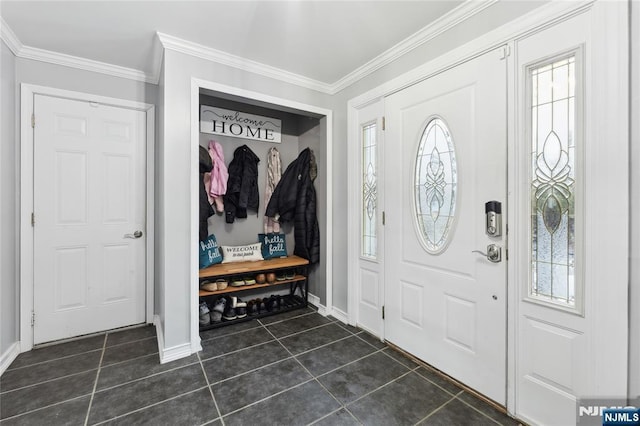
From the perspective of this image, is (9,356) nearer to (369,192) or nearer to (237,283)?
(237,283)

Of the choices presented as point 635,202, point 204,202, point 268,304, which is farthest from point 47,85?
point 635,202

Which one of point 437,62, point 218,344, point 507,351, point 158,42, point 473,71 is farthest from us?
point 218,344

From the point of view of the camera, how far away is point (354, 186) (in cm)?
270

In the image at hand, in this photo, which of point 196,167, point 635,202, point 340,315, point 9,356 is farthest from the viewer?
point 340,315

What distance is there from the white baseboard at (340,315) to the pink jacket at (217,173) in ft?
5.66

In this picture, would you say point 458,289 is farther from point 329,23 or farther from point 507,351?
point 329,23

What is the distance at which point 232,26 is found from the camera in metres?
2.01

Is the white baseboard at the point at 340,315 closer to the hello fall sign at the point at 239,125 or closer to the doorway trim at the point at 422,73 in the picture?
the doorway trim at the point at 422,73

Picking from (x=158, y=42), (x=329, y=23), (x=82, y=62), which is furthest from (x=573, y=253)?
(x=82, y=62)

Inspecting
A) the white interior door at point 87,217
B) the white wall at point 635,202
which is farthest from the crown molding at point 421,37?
the white interior door at point 87,217

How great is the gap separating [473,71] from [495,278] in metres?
1.28

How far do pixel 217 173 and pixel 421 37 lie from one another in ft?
7.23

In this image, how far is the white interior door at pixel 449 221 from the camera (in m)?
1.65

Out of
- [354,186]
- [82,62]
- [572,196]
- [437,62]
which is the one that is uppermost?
[82,62]
